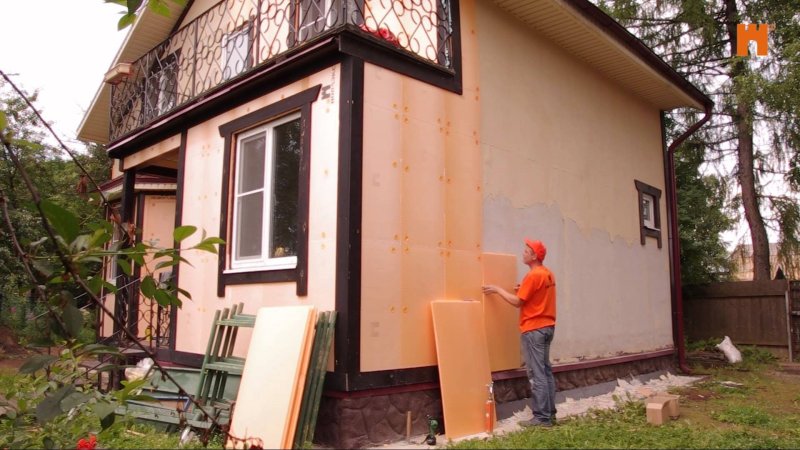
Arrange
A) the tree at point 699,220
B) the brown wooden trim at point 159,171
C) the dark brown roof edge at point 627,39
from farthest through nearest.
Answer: the tree at point 699,220 → the brown wooden trim at point 159,171 → the dark brown roof edge at point 627,39

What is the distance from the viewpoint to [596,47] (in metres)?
8.46

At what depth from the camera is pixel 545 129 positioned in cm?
788

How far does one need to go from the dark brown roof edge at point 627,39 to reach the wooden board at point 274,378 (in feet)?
16.4

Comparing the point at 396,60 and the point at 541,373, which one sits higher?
the point at 396,60

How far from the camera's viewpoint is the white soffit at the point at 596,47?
24.5 ft

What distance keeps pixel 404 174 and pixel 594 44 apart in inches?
163

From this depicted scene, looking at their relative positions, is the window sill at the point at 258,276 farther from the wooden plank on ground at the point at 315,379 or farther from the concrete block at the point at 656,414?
the concrete block at the point at 656,414

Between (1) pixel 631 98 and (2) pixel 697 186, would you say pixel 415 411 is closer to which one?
(1) pixel 631 98

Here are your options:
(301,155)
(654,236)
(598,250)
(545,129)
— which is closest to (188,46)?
(301,155)

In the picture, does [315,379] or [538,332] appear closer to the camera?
[315,379]

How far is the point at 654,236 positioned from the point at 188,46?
27.0 ft

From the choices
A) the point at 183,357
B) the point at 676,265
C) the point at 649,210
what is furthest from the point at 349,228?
the point at 676,265

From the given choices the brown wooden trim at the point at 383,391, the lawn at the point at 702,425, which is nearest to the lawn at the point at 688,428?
the lawn at the point at 702,425

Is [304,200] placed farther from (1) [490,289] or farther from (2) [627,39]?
(2) [627,39]
